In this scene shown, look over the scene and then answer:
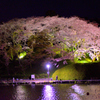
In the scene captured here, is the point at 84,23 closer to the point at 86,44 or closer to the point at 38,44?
the point at 86,44

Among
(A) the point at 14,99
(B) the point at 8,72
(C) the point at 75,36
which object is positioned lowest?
(A) the point at 14,99

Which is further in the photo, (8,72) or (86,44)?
(8,72)

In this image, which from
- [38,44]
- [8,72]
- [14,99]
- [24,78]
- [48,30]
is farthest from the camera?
[38,44]

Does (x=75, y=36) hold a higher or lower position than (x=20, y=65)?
→ higher

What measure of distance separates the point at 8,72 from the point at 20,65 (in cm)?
277

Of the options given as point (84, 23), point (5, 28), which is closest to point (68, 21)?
point (84, 23)

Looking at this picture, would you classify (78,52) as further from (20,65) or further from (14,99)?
(14,99)

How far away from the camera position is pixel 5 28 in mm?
28484

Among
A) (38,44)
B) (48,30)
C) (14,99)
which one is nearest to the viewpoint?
(14,99)

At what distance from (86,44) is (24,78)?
1282 centimetres

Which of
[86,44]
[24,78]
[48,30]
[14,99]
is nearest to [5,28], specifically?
[48,30]

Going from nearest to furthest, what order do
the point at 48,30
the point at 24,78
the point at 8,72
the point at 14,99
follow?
1. the point at 14,99
2. the point at 48,30
3. the point at 24,78
4. the point at 8,72

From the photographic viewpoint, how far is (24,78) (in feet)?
101

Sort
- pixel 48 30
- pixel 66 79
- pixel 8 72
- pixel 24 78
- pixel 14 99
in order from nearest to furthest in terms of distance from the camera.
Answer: pixel 14 99 < pixel 66 79 < pixel 48 30 < pixel 24 78 < pixel 8 72
